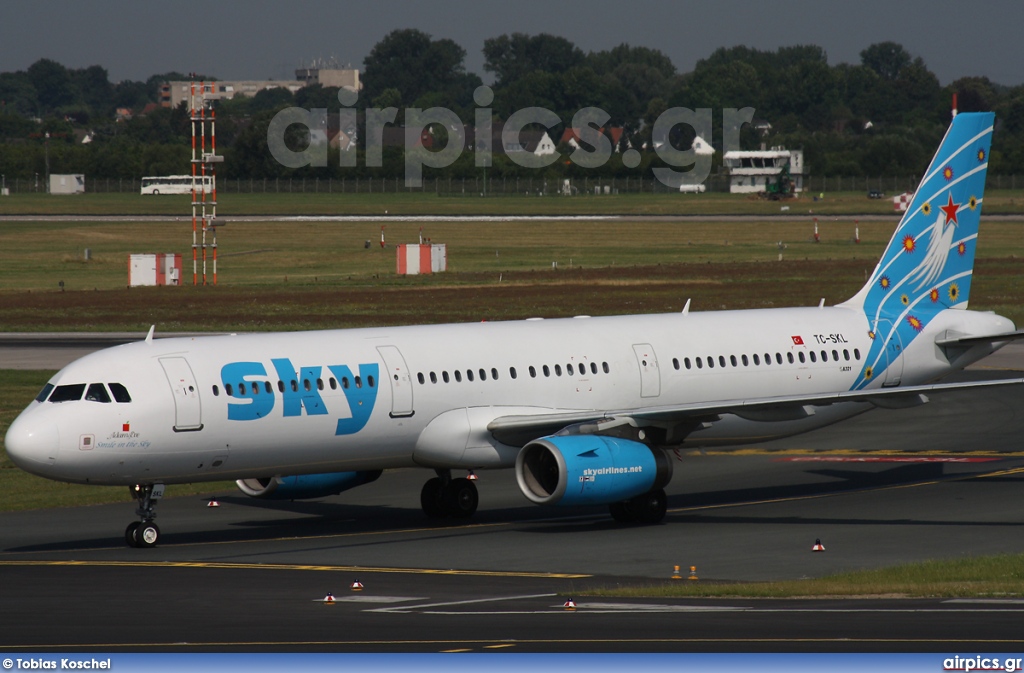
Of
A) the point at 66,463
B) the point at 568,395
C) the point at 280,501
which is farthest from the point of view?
the point at 280,501

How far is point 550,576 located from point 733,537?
578cm

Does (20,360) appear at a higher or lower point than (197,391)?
lower

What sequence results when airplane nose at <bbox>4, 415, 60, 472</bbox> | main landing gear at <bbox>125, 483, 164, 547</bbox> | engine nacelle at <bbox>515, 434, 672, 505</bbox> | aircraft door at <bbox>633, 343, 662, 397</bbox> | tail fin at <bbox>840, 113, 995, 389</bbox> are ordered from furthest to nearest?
tail fin at <bbox>840, 113, 995, 389</bbox>, aircraft door at <bbox>633, 343, 662, 397</bbox>, engine nacelle at <bbox>515, 434, 672, 505</bbox>, main landing gear at <bbox>125, 483, 164, 547</bbox>, airplane nose at <bbox>4, 415, 60, 472</bbox>

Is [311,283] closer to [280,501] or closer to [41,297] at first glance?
[41,297]

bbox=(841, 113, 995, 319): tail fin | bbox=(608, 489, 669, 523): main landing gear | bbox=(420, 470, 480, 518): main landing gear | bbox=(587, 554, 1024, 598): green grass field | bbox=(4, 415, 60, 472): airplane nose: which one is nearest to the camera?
bbox=(587, 554, 1024, 598): green grass field

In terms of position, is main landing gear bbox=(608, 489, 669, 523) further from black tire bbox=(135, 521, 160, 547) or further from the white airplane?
black tire bbox=(135, 521, 160, 547)

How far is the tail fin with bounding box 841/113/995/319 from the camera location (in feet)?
134

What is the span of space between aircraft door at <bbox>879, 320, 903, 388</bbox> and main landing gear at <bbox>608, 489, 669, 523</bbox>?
8760mm

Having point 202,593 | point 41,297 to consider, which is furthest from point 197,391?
point 41,297

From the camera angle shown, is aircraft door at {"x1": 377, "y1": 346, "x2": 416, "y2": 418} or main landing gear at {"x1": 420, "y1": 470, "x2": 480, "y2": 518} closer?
aircraft door at {"x1": 377, "y1": 346, "x2": 416, "y2": 418}

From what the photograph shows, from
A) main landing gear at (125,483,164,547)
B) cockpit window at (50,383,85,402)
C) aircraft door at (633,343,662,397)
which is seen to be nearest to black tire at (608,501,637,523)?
aircraft door at (633,343,662,397)

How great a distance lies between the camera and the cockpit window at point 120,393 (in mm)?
30391

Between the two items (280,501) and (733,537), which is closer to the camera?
(733,537)

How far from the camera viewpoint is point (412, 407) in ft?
109
